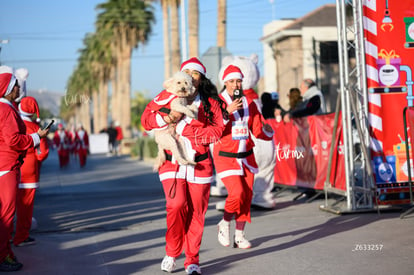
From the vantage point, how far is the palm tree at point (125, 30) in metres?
49.8

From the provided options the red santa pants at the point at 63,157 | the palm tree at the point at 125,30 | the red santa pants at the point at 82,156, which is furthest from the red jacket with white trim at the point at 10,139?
the palm tree at the point at 125,30

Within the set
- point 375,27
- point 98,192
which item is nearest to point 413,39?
point 375,27

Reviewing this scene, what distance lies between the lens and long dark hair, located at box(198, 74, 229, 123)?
6371 millimetres

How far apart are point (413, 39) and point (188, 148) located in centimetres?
542

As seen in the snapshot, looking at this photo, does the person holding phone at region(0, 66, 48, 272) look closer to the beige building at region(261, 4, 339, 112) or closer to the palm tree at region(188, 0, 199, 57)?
the palm tree at region(188, 0, 199, 57)

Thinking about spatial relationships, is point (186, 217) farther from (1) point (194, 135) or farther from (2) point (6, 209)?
(2) point (6, 209)

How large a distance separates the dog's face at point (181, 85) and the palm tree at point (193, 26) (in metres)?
22.2

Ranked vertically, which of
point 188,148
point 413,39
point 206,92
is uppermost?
point 413,39

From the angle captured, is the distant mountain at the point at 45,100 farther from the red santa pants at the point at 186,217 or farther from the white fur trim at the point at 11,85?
the red santa pants at the point at 186,217

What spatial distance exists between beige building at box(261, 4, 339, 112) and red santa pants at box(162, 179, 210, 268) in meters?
38.3

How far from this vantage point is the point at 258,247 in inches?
308

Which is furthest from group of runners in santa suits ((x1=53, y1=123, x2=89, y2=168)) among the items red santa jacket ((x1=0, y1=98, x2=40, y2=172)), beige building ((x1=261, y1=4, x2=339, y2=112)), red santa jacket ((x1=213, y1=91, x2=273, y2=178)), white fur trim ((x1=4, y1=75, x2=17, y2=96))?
red santa jacket ((x1=0, y1=98, x2=40, y2=172))

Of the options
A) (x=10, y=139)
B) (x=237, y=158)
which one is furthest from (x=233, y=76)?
(x=10, y=139)

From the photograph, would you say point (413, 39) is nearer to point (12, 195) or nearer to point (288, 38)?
point (12, 195)
